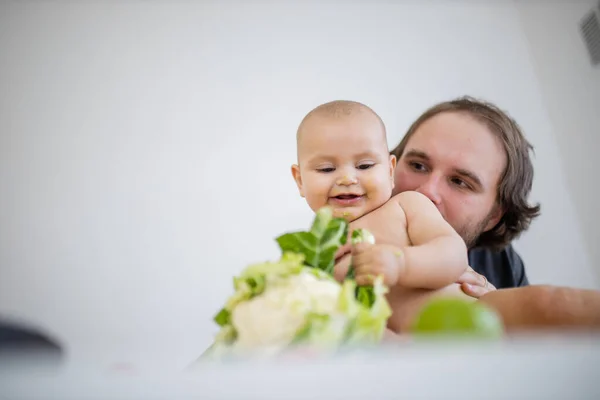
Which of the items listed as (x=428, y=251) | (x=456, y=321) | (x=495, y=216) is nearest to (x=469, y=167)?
(x=495, y=216)

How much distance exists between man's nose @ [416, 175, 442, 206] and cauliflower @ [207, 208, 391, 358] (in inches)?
22.9

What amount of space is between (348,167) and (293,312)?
1.57 feet

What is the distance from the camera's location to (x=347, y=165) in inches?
37.1

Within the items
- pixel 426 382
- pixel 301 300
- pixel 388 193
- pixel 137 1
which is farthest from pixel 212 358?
pixel 137 1

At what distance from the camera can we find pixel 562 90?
1896 millimetres

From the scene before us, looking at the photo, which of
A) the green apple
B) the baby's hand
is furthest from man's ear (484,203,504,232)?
the green apple

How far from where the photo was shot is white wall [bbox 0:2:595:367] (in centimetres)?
186

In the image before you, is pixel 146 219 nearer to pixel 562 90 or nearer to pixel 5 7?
pixel 5 7

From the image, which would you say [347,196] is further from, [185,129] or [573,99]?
[573,99]

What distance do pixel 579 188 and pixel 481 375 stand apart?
1.74 m

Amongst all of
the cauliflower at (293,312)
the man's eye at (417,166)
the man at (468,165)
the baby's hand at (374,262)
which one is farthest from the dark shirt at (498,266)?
the cauliflower at (293,312)

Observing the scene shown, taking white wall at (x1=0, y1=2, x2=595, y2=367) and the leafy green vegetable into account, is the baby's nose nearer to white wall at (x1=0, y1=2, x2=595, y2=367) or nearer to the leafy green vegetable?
the leafy green vegetable

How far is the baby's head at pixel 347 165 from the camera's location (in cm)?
94

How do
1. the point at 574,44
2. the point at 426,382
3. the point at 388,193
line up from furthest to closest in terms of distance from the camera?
the point at 574,44 → the point at 388,193 → the point at 426,382
